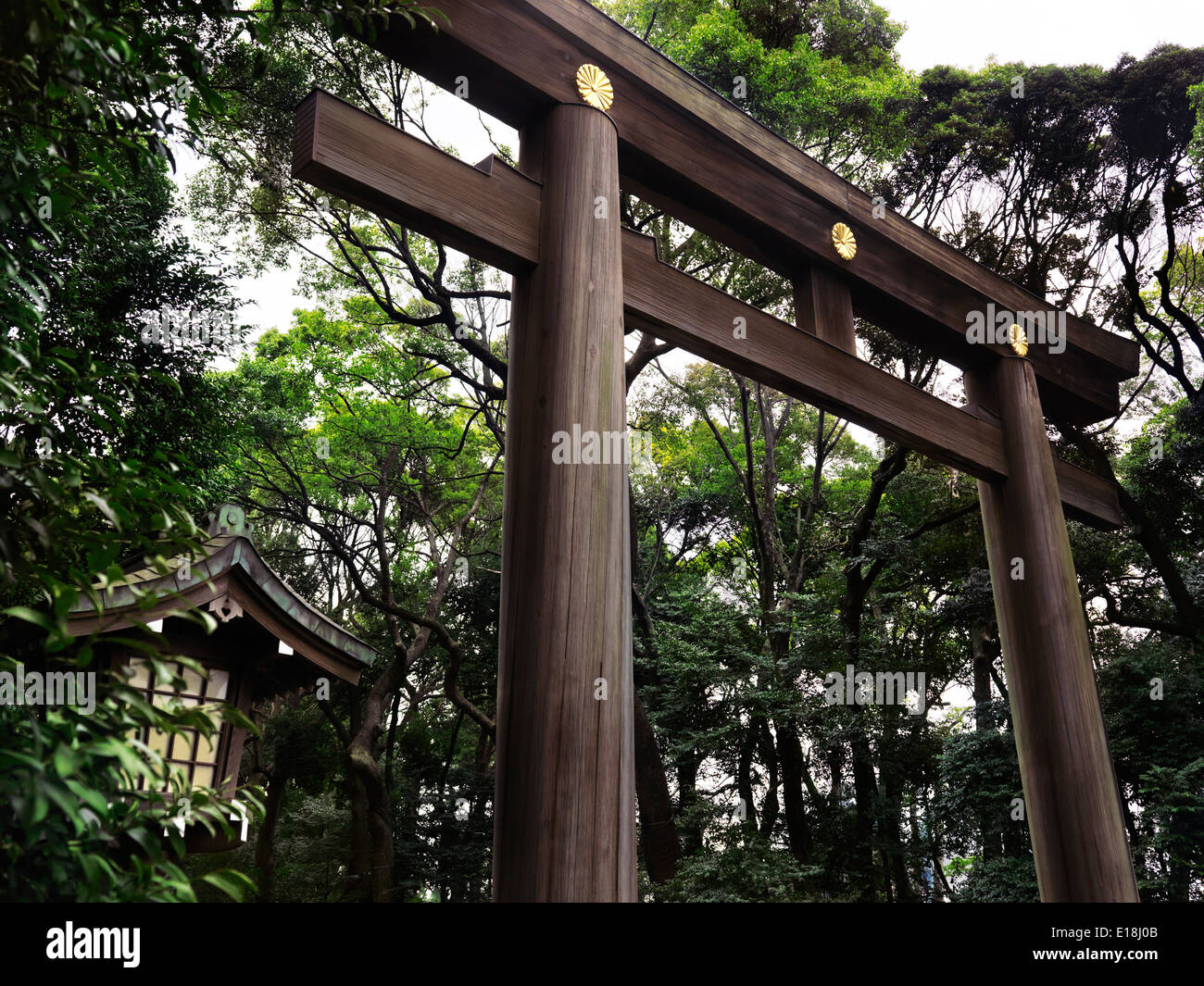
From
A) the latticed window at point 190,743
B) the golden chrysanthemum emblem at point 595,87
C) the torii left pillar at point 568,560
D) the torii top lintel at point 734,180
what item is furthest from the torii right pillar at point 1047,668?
the latticed window at point 190,743

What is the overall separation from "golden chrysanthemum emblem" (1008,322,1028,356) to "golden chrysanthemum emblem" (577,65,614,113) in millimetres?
2828

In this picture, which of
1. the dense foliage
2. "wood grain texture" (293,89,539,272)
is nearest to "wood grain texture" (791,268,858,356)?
"wood grain texture" (293,89,539,272)

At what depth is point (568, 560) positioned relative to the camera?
2451 mm

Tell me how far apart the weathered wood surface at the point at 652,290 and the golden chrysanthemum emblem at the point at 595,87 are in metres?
0.45

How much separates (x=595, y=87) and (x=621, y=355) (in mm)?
1136

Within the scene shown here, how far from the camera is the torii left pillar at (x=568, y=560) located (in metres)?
2.24

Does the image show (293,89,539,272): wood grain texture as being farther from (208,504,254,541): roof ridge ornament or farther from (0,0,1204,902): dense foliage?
(0,0,1204,902): dense foliage

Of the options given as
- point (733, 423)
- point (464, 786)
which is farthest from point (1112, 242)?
point (464, 786)

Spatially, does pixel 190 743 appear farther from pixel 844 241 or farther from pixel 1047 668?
pixel 1047 668

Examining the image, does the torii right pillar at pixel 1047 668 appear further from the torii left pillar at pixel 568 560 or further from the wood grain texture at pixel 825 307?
the torii left pillar at pixel 568 560

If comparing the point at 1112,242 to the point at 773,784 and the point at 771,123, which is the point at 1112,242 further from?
the point at 773,784

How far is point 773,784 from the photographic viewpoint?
41.8 feet

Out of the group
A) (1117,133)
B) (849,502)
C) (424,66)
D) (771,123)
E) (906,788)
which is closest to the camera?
(424,66)
